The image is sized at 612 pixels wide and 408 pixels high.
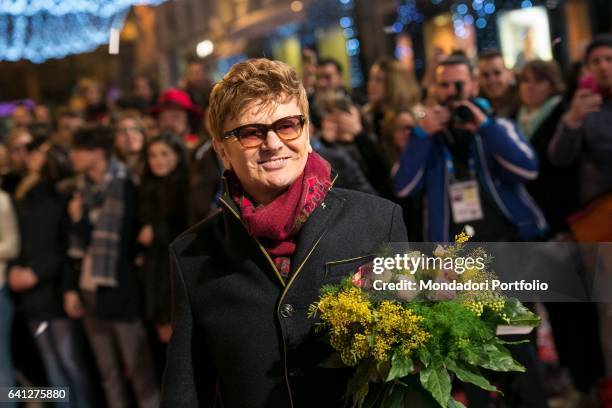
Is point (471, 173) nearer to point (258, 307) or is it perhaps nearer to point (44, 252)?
point (258, 307)

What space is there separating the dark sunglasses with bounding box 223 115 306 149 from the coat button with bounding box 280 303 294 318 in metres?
0.50

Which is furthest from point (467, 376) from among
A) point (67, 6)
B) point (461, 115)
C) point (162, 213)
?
point (67, 6)

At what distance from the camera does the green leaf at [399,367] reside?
262cm

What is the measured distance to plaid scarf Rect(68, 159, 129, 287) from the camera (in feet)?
22.1

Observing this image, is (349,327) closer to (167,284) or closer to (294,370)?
(294,370)

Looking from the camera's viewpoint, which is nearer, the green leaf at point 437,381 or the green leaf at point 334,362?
the green leaf at point 437,381

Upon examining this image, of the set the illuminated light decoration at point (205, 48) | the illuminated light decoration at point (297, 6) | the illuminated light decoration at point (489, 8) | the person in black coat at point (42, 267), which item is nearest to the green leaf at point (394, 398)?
the illuminated light decoration at point (489, 8)

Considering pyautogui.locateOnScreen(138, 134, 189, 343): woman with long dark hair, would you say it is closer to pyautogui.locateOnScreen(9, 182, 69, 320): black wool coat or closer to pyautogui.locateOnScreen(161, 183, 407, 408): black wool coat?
pyautogui.locateOnScreen(9, 182, 69, 320): black wool coat

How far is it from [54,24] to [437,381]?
9.19 m

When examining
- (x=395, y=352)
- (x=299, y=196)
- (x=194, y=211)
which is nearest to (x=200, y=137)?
(x=194, y=211)

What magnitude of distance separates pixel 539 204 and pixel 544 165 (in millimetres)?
241

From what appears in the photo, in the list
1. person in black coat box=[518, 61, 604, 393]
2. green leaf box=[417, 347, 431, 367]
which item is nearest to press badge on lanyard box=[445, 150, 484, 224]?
person in black coat box=[518, 61, 604, 393]

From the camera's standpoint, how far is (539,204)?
19.8 ft

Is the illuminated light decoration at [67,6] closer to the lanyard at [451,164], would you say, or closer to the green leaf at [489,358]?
the lanyard at [451,164]
